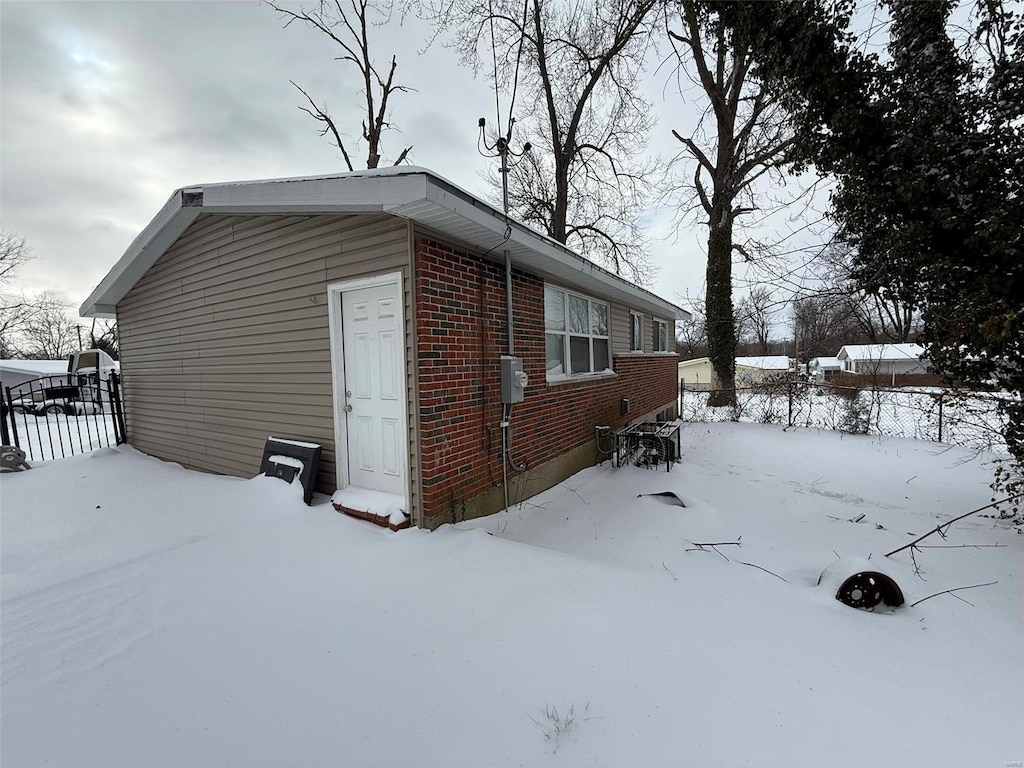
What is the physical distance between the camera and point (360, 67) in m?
14.8

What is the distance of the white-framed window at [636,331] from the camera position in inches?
370

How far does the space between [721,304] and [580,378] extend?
10278 mm

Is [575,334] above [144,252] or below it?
below

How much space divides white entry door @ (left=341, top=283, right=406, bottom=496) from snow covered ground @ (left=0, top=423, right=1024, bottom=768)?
526 mm

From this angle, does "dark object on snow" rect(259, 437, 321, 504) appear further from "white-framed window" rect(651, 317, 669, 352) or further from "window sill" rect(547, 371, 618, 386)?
"white-framed window" rect(651, 317, 669, 352)

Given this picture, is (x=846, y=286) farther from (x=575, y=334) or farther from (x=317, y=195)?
(x=317, y=195)

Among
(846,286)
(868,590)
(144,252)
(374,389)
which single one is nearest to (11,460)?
(144,252)

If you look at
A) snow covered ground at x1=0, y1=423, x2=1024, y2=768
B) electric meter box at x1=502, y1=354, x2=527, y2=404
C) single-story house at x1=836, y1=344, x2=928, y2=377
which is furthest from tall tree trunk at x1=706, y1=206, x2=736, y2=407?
single-story house at x1=836, y1=344, x2=928, y2=377

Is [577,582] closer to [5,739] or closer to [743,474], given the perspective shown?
[5,739]

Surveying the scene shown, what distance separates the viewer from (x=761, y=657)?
2.31 m

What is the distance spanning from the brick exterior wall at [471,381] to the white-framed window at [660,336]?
5835 millimetres

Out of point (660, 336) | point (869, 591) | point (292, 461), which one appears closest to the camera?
point (869, 591)

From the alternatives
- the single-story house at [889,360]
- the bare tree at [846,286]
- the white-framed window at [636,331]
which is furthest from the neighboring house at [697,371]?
the bare tree at [846,286]

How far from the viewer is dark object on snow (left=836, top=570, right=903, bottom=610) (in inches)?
113
